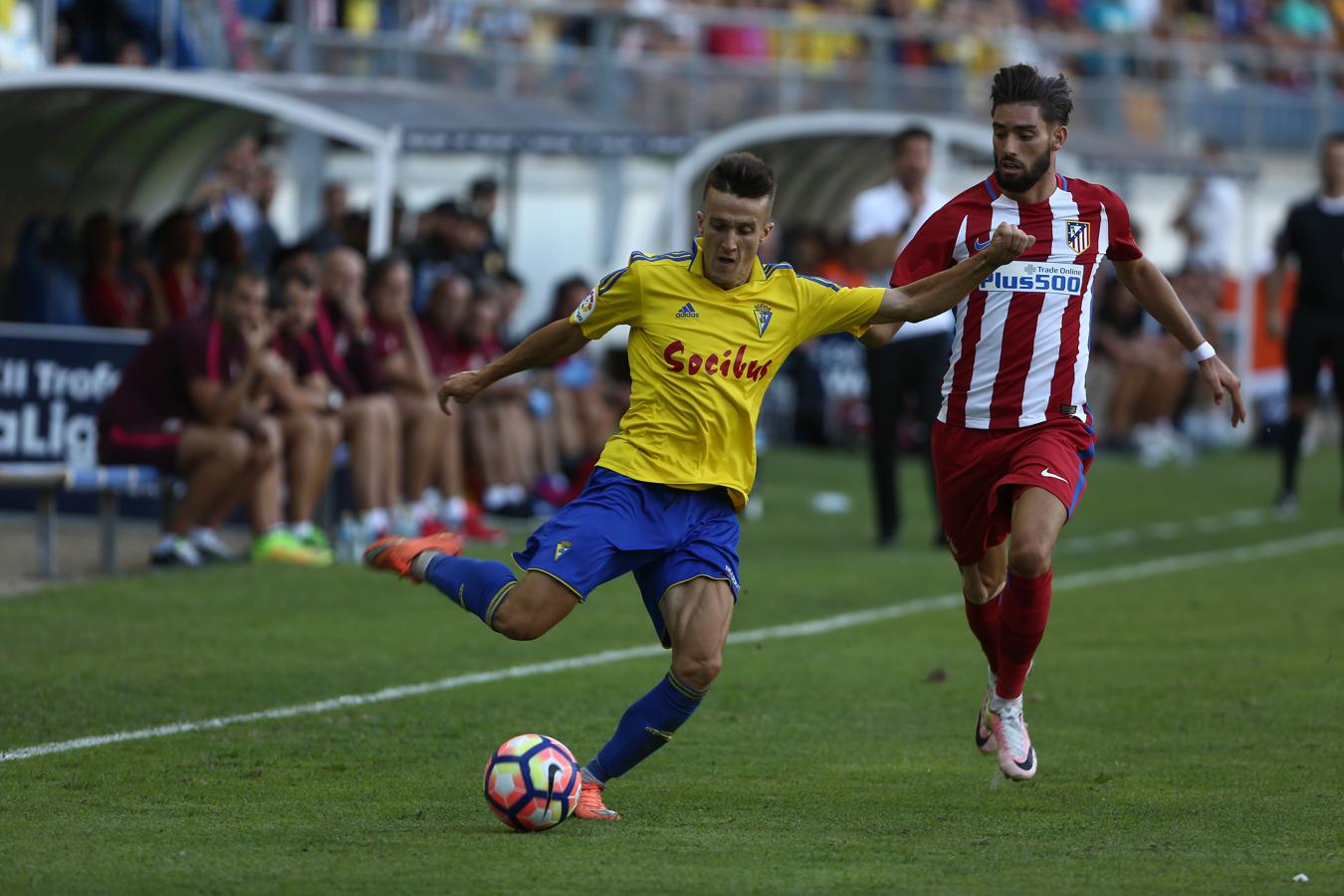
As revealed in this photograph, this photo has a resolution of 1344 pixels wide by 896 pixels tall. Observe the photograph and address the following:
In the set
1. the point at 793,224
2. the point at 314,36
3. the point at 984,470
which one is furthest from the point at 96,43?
the point at 984,470

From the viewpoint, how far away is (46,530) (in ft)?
39.5

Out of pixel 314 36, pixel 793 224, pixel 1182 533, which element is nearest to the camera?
pixel 1182 533

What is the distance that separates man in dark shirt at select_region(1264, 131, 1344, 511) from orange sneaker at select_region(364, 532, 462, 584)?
10.5 metres

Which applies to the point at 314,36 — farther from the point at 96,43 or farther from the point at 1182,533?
the point at 1182,533

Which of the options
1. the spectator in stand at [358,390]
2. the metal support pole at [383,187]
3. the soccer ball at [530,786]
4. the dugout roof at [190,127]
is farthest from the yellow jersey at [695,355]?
the dugout roof at [190,127]

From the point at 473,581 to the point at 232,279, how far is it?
6.23 metres

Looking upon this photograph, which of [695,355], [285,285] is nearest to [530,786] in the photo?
[695,355]

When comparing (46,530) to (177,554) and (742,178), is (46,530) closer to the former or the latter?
(177,554)

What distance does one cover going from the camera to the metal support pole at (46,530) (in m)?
11.8

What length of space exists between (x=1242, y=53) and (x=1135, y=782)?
85.7 feet

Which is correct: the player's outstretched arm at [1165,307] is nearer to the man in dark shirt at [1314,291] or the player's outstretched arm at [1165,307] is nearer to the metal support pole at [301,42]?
the man in dark shirt at [1314,291]

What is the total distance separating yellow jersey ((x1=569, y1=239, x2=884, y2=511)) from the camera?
6699mm

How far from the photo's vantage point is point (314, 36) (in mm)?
18359

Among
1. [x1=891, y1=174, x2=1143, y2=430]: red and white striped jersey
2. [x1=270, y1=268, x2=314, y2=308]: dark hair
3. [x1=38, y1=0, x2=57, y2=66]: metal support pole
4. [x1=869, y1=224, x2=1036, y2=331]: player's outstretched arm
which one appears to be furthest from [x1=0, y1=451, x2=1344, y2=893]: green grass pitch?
[x1=38, y1=0, x2=57, y2=66]: metal support pole
